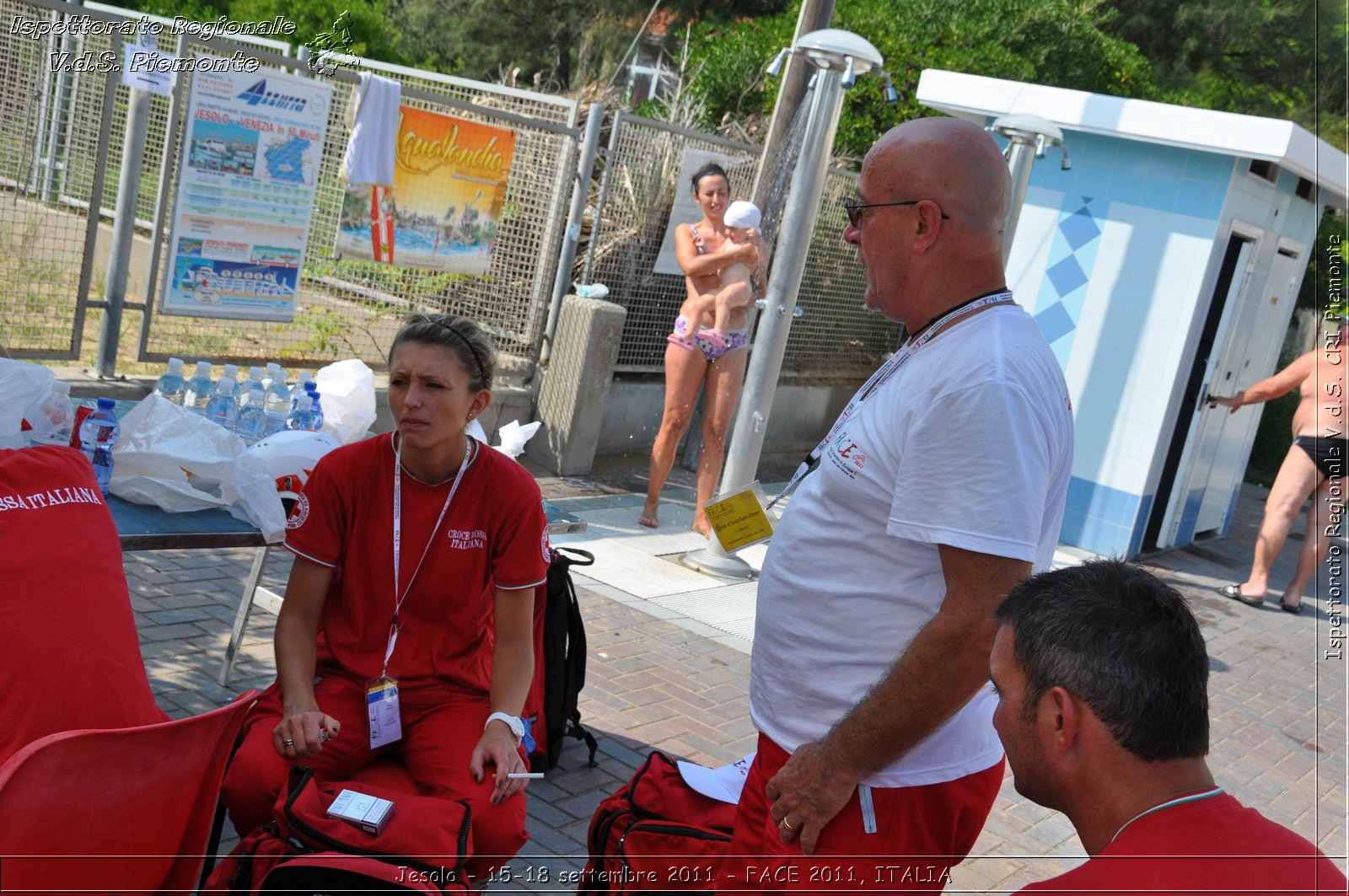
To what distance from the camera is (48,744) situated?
1.77 meters

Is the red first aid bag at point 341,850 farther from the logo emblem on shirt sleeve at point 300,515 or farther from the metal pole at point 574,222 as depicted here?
the metal pole at point 574,222

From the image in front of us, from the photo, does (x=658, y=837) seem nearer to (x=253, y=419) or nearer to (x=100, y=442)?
(x=100, y=442)

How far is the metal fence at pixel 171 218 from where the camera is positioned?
6223 mm

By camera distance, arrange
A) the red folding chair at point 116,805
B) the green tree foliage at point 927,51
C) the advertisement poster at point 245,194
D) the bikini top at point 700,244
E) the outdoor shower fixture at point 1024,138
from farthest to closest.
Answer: the green tree foliage at point 927,51, the outdoor shower fixture at point 1024,138, the bikini top at point 700,244, the advertisement poster at point 245,194, the red folding chair at point 116,805

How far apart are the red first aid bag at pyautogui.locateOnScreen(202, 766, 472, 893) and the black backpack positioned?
1.47 m

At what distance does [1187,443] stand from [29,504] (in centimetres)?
A: 977

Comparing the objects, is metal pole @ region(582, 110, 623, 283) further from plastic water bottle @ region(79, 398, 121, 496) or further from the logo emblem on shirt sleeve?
the logo emblem on shirt sleeve

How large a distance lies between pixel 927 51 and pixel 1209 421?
628 centimetres

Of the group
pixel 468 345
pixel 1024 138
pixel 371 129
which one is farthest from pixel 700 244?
pixel 468 345

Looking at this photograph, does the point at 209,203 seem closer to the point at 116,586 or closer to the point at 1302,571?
the point at 116,586

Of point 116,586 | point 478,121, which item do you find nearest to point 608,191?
point 478,121

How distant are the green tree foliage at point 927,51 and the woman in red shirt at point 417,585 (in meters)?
10.5

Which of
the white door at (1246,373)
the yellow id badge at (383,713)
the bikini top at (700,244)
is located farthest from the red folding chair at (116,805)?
the white door at (1246,373)

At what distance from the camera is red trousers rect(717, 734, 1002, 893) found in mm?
2086
